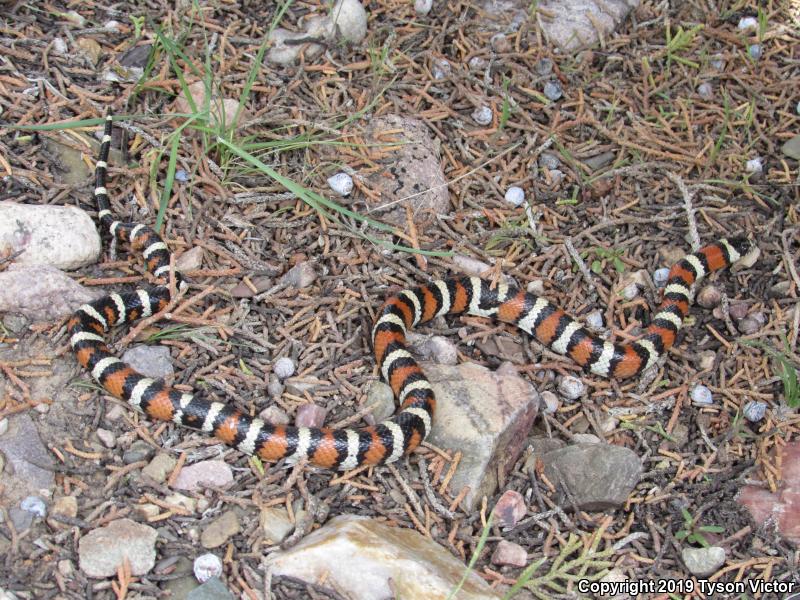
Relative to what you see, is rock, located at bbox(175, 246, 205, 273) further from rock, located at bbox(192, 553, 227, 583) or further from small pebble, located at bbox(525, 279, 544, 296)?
small pebble, located at bbox(525, 279, 544, 296)

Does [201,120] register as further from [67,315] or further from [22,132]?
[67,315]

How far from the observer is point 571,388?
7.08 meters

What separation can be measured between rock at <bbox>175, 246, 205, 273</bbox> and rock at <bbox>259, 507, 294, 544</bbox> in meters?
2.40

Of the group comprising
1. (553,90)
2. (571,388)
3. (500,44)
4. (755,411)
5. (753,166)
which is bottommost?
(571,388)

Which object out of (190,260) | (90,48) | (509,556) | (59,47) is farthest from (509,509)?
(59,47)

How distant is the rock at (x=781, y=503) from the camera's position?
6.13 m

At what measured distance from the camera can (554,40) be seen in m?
8.87

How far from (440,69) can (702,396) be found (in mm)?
4279

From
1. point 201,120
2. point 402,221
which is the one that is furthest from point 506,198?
point 201,120

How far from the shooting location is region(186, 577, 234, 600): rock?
509 centimetres

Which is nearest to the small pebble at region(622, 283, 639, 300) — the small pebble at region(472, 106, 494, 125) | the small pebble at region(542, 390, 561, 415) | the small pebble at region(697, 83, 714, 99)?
the small pebble at region(542, 390, 561, 415)

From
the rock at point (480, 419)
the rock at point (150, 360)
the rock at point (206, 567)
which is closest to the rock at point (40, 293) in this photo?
the rock at point (150, 360)

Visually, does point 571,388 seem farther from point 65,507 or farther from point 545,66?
point 65,507

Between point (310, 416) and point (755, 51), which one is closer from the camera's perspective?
point (310, 416)
